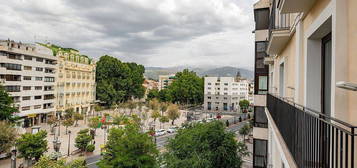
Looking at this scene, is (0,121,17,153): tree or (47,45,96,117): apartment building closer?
(0,121,17,153): tree

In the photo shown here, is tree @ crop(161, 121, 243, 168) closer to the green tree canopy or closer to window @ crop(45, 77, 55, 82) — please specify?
window @ crop(45, 77, 55, 82)

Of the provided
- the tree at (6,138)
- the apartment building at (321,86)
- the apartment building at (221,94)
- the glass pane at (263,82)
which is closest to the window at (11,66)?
the tree at (6,138)

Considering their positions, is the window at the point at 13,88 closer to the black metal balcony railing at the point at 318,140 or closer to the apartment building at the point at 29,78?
the apartment building at the point at 29,78

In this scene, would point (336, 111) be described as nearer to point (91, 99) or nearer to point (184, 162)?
point (184, 162)

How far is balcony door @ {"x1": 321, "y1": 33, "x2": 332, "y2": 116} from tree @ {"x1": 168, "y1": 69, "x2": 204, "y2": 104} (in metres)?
57.8

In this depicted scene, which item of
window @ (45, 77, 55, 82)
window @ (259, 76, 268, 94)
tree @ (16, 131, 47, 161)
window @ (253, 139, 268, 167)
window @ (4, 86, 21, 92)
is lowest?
tree @ (16, 131, 47, 161)

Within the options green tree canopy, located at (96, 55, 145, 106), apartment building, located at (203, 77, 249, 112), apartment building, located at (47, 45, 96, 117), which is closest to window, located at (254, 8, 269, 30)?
apartment building, located at (47, 45, 96, 117)

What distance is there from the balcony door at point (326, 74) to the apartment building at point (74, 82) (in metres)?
40.8

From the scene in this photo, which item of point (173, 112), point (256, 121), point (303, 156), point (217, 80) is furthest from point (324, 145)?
point (217, 80)

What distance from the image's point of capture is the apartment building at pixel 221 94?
215ft

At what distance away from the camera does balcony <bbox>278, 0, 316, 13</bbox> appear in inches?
133

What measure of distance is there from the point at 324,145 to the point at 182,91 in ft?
195

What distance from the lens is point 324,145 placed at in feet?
6.70

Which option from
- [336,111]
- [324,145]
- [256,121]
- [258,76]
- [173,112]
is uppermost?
[258,76]
